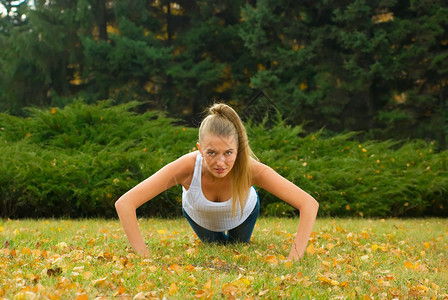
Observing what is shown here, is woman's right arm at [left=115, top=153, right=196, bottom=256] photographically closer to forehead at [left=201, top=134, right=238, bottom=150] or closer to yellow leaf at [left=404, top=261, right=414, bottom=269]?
forehead at [left=201, top=134, right=238, bottom=150]

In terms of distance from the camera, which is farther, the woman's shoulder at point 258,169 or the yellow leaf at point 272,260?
the woman's shoulder at point 258,169

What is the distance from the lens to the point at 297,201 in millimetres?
3543

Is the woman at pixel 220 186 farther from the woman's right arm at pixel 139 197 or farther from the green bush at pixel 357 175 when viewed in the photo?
the green bush at pixel 357 175

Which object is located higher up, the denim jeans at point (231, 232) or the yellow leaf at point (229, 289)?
the yellow leaf at point (229, 289)

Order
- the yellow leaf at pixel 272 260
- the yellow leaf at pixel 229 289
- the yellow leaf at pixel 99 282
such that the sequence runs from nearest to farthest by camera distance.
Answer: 1. the yellow leaf at pixel 229 289
2. the yellow leaf at pixel 99 282
3. the yellow leaf at pixel 272 260

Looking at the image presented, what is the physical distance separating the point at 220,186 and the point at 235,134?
57cm

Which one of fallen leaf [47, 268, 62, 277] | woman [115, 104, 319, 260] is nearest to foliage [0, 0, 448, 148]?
woman [115, 104, 319, 260]

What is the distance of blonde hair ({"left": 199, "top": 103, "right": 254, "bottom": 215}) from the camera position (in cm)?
332

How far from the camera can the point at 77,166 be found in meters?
7.19

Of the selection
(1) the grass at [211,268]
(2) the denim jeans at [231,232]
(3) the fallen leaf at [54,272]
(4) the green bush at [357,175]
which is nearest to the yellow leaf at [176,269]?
(1) the grass at [211,268]

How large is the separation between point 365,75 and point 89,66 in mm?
11688

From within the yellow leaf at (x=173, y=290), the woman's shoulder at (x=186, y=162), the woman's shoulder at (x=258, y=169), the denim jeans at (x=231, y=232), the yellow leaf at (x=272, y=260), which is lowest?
the denim jeans at (x=231, y=232)

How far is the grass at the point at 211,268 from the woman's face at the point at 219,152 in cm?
66

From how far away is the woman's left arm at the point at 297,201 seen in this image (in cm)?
351
